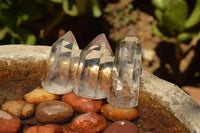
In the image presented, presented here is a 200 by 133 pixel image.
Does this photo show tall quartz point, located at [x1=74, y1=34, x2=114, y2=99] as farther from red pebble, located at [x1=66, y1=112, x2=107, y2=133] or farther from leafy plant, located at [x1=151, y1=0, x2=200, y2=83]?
leafy plant, located at [x1=151, y1=0, x2=200, y2=83]

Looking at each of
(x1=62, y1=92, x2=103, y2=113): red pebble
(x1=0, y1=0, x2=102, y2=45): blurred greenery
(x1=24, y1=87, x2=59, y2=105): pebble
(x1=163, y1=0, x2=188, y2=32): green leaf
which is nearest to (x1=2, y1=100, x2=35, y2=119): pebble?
(x1=24, y1=87, x2=59, y2=105): pebble

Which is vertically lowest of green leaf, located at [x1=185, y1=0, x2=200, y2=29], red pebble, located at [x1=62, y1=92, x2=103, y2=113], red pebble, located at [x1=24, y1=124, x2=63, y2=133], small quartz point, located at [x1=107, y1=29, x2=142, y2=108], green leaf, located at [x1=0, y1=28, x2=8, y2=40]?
red pebble, located at [x1=24, y1=124, x2=63, y2=133]

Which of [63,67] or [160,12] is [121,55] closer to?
[63,67]

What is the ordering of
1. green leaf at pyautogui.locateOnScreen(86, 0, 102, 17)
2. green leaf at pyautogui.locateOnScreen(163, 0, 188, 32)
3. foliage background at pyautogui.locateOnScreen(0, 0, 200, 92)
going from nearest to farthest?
1. green leaf at pyautogui.locateOnScreen(163, 0, 188, 32)
2. foliage background at pyautogui.locateOnScreen(0, 0, 200, 92)
3. green leaf at pyautogui.locateOnScreen(86, 0, 102, 17)

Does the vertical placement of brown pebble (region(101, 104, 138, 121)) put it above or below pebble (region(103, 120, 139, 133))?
above

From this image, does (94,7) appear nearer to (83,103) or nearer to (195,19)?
(195,19)

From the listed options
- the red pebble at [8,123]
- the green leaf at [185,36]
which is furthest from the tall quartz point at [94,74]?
the green leaf at [185,36]
